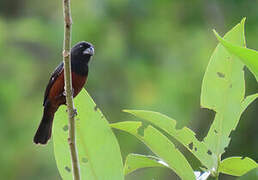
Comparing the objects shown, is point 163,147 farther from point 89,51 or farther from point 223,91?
point 89,51

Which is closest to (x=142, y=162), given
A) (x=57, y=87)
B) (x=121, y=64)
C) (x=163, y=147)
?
(x=163, y=147)

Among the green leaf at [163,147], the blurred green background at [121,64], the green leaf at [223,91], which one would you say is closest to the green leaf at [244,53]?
the green leaf at [223,91]

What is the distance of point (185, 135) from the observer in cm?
175

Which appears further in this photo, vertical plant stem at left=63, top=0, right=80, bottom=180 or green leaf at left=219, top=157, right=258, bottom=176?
green leaf at left=219, top=157, right=258, bottom=176

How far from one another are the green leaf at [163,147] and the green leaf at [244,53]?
13.7 inches

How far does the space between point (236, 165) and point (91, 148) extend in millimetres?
455

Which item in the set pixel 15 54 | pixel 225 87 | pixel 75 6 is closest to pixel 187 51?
pixel 75 6

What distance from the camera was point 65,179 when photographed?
1.80 meters

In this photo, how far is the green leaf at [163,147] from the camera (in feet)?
5.62

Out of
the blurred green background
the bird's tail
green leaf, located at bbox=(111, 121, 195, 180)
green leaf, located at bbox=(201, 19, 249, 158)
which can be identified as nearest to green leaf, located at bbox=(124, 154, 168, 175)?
green leaf, located at bbox=(111, 121, 195, 180)

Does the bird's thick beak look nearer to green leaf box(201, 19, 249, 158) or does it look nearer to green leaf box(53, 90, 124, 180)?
green leaf box(53, 90, 124, 180)

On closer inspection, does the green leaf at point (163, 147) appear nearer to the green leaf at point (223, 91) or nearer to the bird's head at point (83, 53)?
the green leaf at point (223, 91)

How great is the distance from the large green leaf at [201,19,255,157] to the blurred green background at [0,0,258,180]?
4976 millimetres

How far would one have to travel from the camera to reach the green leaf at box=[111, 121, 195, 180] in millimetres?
1714
